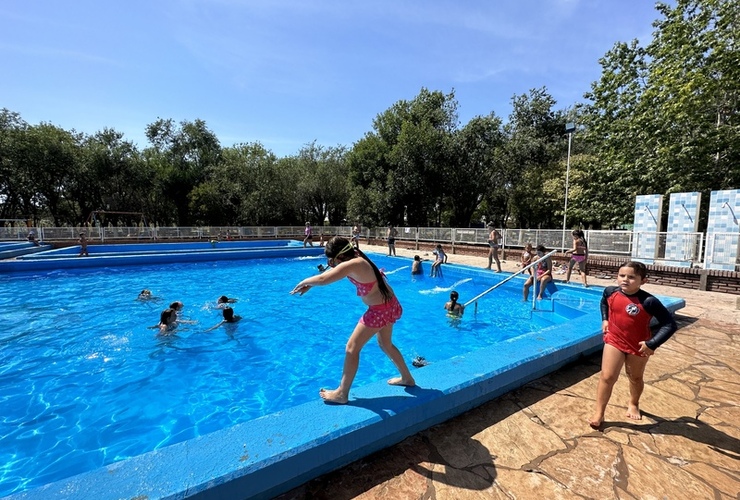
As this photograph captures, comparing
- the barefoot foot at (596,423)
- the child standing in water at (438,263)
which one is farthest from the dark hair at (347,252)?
the child standing in water at (438,263)

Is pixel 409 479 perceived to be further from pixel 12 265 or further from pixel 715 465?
pixel 12 265

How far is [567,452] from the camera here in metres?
2.74

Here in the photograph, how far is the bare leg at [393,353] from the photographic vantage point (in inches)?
115

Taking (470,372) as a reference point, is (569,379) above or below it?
below

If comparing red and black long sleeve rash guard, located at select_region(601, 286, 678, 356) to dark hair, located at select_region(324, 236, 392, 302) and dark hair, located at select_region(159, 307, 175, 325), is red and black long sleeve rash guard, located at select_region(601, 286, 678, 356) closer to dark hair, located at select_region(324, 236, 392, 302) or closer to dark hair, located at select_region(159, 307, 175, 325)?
dark hair, located at select_region(324, 236, 392, 302)

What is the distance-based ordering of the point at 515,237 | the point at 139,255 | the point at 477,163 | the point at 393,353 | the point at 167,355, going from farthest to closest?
the point at 477,163
the point at 515,237
the point at 139,255
the point at 167,355
the point at 393,353

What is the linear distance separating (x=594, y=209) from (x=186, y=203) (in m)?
38.9

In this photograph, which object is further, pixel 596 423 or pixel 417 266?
pixel 417 266

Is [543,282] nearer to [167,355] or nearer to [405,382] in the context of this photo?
[405,382]

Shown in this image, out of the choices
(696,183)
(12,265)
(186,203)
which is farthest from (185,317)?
(186,203)

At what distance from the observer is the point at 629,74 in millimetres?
19656

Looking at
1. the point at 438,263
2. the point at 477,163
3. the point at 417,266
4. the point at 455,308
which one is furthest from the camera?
the point at 477,163

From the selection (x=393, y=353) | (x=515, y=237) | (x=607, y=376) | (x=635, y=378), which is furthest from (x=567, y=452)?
(x=515, y=237)

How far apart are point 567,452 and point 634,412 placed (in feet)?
3.33
